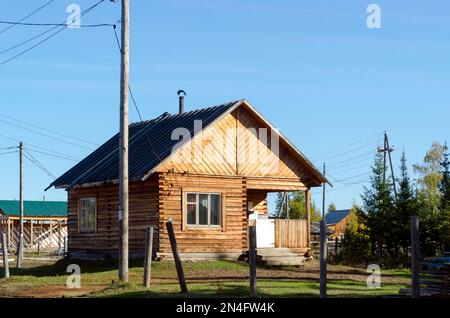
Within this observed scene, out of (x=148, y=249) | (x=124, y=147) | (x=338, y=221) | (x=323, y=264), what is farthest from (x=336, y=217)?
(x=323, y=264)

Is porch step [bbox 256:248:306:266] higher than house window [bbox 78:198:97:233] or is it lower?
lower

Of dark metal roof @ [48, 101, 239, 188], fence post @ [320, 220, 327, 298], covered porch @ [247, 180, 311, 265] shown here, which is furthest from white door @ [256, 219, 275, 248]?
fence post @ [320, 220, 327, 298]

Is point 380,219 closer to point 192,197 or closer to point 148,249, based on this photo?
point 192,197

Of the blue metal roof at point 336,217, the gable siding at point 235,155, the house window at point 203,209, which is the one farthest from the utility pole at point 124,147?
the blue metal roof at point 336,217

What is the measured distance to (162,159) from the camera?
105 ft

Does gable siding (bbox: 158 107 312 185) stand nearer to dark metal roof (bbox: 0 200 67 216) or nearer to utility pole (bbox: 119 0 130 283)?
utility pole (bbox: 119 0 130 283)

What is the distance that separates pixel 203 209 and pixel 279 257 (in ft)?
12.7

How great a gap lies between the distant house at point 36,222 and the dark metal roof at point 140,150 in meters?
28.0

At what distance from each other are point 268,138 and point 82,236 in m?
9.72

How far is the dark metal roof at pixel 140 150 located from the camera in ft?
109

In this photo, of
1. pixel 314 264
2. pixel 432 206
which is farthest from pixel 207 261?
pixel 432 206

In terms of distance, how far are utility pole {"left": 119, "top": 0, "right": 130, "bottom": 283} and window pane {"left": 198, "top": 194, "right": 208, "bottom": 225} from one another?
992 cm

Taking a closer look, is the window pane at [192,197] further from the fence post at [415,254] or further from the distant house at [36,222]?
the distant house at [36,222]

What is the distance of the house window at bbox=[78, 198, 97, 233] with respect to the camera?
3659cm
